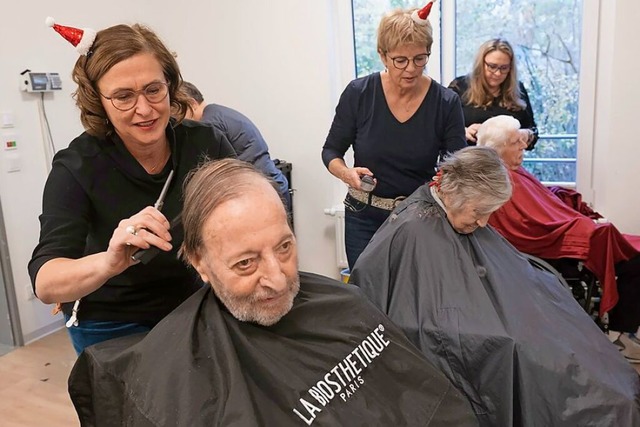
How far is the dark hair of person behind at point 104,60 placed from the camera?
114cm

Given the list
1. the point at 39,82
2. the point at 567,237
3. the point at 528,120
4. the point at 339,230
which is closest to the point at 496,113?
the point at 528,120

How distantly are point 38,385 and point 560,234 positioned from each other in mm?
2429

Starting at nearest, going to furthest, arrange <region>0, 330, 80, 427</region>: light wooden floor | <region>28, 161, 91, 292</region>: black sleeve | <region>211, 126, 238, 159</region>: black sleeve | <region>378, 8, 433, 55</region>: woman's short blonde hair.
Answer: <region>28, 161, 91, 292</region>: black sleeve < <region>211, 126, 238, 159</region>: black sleeve < <region>378, 8, 433, 55</region>: woman's short blonde hair < <region>0, 330, 80, 427</region>: light wooden floor

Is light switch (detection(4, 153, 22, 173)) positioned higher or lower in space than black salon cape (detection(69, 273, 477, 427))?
higher

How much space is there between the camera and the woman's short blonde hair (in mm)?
1865

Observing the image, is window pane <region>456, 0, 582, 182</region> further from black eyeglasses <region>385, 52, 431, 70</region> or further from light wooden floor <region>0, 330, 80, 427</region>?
light wooden floor <region>0, 330, 80, 427</region>

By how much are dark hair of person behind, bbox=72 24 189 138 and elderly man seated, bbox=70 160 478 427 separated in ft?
0.84

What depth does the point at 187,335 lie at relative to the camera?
108 centimetres

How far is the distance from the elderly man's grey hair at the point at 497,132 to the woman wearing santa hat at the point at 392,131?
1.13ft

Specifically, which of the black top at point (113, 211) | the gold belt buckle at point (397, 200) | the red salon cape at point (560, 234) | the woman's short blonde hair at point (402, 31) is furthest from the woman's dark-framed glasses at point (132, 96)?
the red salon cape at point (560, 234)

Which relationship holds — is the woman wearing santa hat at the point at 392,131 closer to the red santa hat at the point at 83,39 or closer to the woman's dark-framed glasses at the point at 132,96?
the woman's dark-framed glasses at the point at 132,96

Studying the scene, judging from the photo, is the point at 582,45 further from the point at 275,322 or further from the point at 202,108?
the point at 275,322

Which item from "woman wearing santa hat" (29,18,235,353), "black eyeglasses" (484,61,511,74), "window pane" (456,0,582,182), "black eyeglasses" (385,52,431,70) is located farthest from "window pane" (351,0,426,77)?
"woman wearing santa hat" (29,18,235,353)

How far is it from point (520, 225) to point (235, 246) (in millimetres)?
1687
